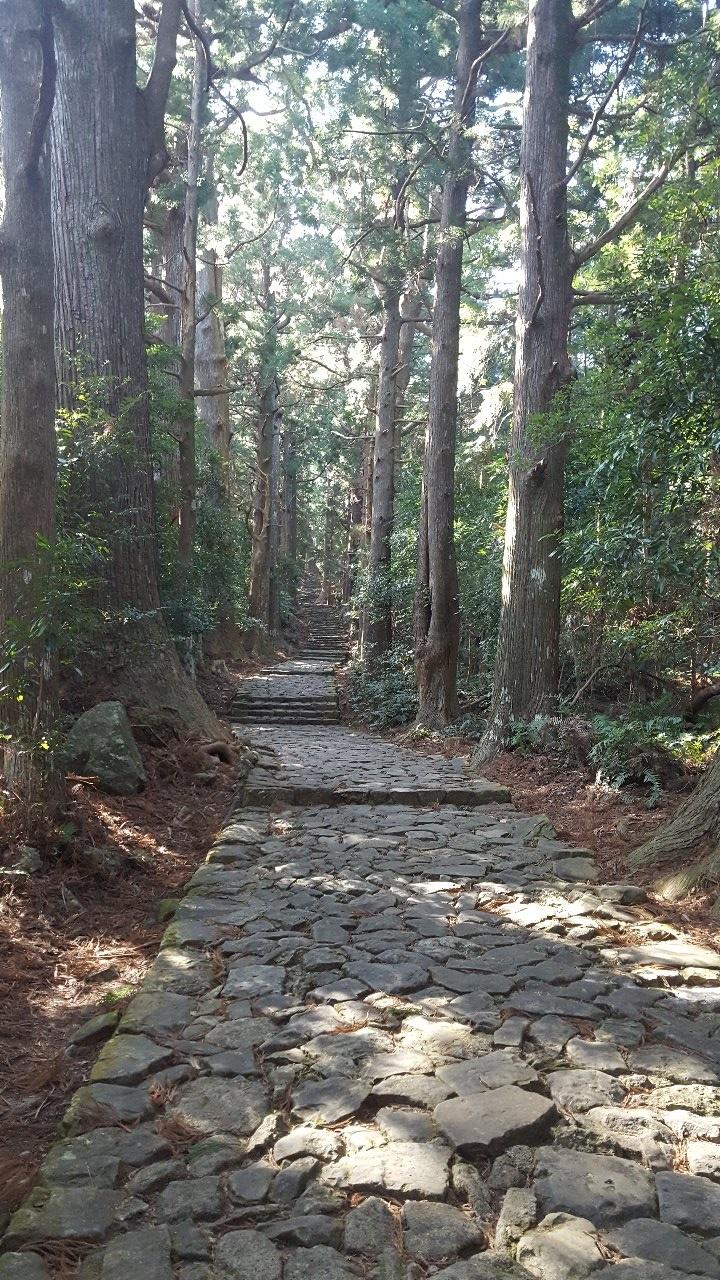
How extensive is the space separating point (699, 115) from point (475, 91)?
Result: 4510 mm

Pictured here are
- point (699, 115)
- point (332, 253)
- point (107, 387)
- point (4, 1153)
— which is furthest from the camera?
point (332, 253)

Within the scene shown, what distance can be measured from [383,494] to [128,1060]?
638 inches

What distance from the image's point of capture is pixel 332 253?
24.0m

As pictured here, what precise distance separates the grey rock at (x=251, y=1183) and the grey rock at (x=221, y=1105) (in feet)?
0.57

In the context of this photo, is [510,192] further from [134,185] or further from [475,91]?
[134,185]

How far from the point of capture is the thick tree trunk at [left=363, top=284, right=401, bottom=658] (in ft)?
58.0

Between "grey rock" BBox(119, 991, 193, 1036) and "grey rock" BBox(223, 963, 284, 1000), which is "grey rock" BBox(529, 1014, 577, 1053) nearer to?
"grey rock" BBox(223, 963, 284, 1000)

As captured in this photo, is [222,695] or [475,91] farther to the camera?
[222,695]

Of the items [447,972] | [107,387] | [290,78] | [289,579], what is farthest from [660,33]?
[289,579]

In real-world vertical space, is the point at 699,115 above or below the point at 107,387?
above

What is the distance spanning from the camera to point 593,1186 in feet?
7.12

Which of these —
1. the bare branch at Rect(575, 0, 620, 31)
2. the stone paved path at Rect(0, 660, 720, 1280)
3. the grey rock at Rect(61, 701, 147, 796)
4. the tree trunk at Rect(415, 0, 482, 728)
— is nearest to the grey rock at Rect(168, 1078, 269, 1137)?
the stone paved path at Rect(0, 660, 720, 1280)

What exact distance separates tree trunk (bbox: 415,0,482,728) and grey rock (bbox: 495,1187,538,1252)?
984 centimetres

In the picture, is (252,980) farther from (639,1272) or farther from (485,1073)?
(639,1272)
